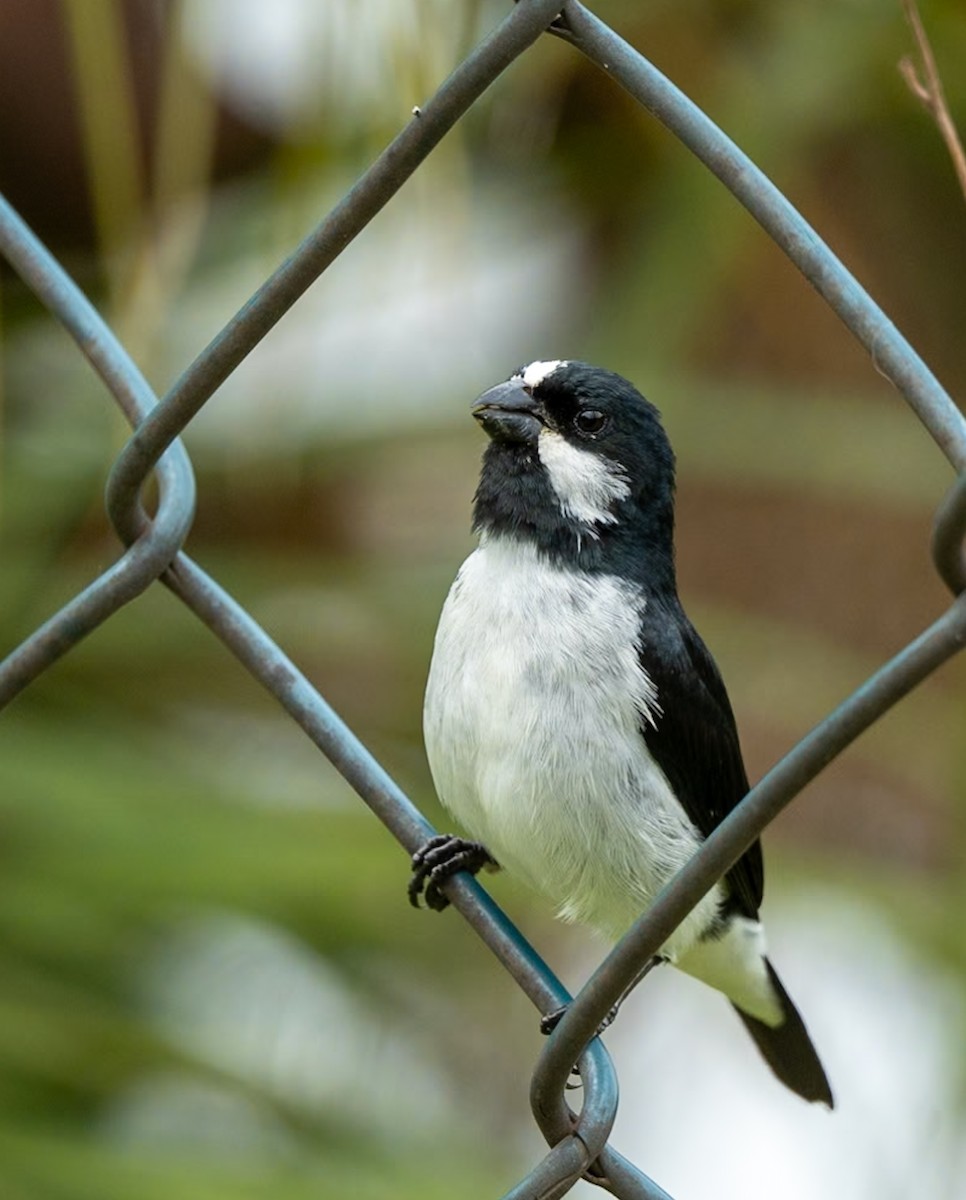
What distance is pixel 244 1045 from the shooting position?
8.64 feet

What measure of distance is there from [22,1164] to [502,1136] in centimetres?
156

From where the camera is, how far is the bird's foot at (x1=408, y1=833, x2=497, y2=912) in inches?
74.3

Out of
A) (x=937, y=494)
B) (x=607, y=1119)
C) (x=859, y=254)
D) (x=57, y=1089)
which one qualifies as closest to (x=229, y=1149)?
(x=57, y=1089)

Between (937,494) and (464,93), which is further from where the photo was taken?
(937,494)

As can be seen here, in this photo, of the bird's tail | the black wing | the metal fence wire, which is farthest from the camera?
the bird's tail

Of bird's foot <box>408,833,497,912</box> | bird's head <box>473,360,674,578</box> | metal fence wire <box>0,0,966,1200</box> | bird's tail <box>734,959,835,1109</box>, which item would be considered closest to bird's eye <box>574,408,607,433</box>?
bird's head <box>473,360,674,578</box>

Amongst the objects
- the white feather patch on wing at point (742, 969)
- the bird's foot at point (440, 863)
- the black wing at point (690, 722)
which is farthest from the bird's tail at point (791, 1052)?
the bird's foot at point (440, 863)

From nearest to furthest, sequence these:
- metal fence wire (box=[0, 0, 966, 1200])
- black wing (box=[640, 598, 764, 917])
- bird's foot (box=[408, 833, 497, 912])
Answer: metal fence wire (box=[0, 0, 966, 1200]), bird's foot (box=[408, 833, 497, 912]), black wing (box=[640, 598, 764, 917])

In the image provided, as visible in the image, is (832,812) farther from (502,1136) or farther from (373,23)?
(373,23)

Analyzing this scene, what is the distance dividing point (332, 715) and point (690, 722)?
735 millimetres

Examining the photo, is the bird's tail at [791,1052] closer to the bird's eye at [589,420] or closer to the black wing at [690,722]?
the black wing at [690,722]

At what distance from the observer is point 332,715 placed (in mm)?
1396

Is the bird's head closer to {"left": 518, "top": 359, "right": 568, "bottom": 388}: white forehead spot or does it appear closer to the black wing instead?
{"left": 518, "top": 359, "right": 568, "bottom": 388}: white forehead spot

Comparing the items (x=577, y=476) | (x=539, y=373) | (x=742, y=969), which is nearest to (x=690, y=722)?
(x=577, y=476)
